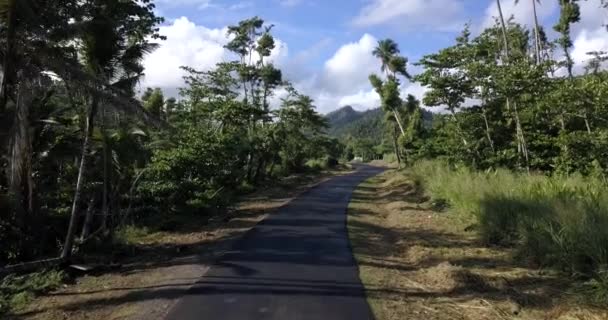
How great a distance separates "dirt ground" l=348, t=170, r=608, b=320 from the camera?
6.82 meters

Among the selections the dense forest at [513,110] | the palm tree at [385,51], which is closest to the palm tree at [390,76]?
the palm tree at [385,51]

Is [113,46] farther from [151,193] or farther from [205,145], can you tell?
[205,145]

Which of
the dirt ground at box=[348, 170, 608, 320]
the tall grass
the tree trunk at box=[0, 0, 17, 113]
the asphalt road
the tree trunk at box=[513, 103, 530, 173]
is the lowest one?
the dirt ground at box=[348, 170, 608, 320]

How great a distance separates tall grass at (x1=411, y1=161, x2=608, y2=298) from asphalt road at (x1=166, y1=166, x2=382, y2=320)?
10.9ft

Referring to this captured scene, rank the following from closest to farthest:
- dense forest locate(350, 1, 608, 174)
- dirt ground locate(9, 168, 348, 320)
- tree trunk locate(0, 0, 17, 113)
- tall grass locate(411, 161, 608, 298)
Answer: dirt ground locate(9, 168, 348, 320) → tall grass locate(411, 161, 608, 298) → tree trunk locate(0, 0, 17, 113) → dense forest locate(350, 1, 608, 174)

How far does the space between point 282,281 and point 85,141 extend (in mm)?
5926

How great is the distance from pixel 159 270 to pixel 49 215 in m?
6.03

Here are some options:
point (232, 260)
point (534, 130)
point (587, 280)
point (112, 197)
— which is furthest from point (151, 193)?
point (534, 130)

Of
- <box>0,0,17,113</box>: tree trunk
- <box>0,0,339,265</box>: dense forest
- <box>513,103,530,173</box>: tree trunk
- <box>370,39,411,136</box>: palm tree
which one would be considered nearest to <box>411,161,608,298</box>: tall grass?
<box>513,103,530,173</box>: tree trunk

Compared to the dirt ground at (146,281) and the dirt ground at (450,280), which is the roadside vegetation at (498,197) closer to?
the dirt ground at (450,280)

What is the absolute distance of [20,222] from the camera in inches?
492

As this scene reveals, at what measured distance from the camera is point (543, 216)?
33.2 ft

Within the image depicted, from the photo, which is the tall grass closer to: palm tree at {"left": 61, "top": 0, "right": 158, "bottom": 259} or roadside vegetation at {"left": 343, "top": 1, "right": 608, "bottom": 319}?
roadside vegetation at {"left": 343, "top": 1, "right": 608, "bottom": 319}

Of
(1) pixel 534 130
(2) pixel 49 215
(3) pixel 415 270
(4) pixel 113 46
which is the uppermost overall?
(4) pixel 113 46
